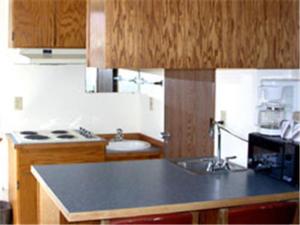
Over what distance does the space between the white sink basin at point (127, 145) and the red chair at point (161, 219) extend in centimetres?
201

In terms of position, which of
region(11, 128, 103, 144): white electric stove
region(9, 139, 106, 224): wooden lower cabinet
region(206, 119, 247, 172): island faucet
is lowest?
region(9, 139, 106, 224): wooden lower cabinet

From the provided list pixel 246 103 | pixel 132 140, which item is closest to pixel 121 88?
pixel 132 140

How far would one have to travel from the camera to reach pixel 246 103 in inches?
125

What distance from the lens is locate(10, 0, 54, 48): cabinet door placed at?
3887mm

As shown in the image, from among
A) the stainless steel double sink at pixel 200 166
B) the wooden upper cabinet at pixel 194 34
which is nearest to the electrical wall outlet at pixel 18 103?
the stainless steel double sink at pixel 200 166

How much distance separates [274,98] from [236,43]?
435 mm

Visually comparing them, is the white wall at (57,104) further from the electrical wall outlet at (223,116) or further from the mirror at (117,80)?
the electrical wall outlet at (223,116)

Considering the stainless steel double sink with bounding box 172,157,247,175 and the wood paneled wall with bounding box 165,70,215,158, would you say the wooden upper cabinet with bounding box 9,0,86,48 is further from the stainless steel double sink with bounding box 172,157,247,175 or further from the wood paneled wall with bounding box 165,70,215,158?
the stainless steel double sink with bounding box 172,157,247,175

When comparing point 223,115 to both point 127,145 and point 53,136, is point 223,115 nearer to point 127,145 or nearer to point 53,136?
point 127,145

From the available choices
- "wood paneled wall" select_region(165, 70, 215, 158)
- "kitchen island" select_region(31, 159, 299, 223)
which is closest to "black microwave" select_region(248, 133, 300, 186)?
"kitchen island" select_region(31, 159, 299, 223)

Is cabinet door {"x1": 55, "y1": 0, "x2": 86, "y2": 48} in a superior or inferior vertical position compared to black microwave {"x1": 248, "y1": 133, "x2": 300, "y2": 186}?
superior

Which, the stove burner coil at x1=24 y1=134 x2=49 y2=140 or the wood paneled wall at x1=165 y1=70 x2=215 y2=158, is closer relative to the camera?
the wood paneled wall at x1=165 y1=70 x2=215 y2=158

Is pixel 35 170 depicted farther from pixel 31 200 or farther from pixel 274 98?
pixel 274 98

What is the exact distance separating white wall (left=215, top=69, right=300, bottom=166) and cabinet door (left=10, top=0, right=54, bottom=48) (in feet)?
4.75
